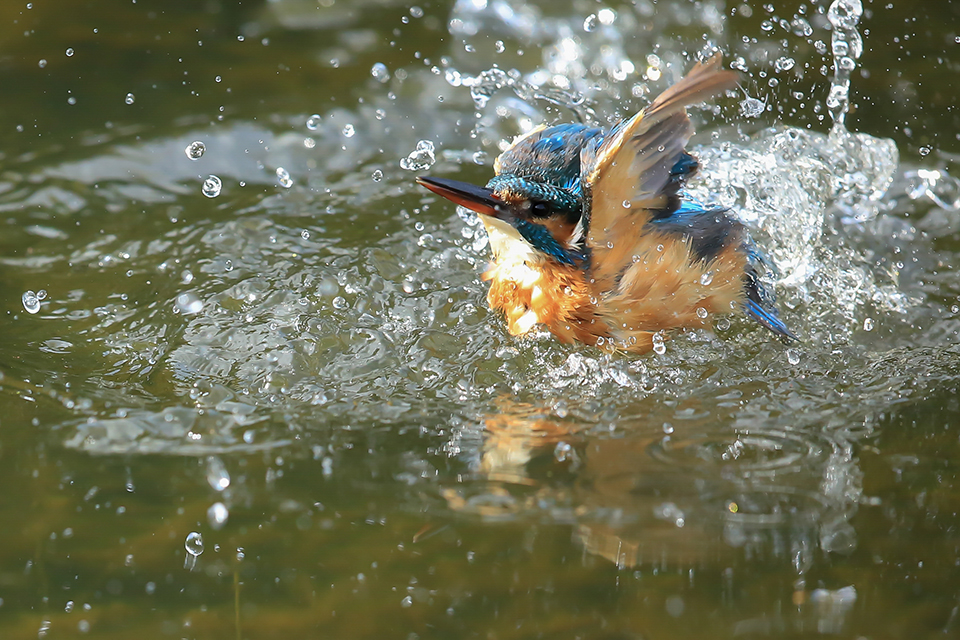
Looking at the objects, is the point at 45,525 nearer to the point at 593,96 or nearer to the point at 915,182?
the point at 593,96

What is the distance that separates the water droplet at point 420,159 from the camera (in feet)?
12.3

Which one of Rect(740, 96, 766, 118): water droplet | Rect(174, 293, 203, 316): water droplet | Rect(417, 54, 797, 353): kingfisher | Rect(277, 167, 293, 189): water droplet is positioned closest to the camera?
Rect(417, 54, 797, 353): kingfisher

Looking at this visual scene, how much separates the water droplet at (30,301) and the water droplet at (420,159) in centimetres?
151

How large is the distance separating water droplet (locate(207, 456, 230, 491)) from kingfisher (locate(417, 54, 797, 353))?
88 cm

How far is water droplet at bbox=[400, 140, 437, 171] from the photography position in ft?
12.3

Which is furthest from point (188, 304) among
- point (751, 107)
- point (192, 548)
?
point (751, 107)

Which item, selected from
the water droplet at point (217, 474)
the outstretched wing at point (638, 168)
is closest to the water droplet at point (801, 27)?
the outstretched wing at point (638, 168)

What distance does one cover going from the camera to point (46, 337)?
2.75 meters

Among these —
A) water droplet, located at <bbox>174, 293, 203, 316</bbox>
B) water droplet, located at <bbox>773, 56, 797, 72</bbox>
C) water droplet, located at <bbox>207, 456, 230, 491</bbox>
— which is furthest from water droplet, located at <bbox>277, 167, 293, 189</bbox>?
water droplet, located at <bbox>773, 56, 797, 72</bbox>

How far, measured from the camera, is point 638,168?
2477 millimetres

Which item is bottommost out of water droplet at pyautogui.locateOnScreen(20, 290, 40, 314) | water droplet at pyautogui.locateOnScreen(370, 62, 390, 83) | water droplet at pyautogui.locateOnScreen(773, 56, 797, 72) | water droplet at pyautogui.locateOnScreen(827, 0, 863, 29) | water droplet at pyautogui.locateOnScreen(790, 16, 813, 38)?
water droplet at pyautogui.locateOnScreen(20, 290, 40, 314)

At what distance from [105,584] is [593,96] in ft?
10.0

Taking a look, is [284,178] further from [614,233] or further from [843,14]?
[843,14]

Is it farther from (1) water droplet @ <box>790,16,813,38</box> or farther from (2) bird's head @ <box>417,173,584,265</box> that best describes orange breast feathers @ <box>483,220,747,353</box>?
(1) water droplet @ <box>790,16,813,38</box>
